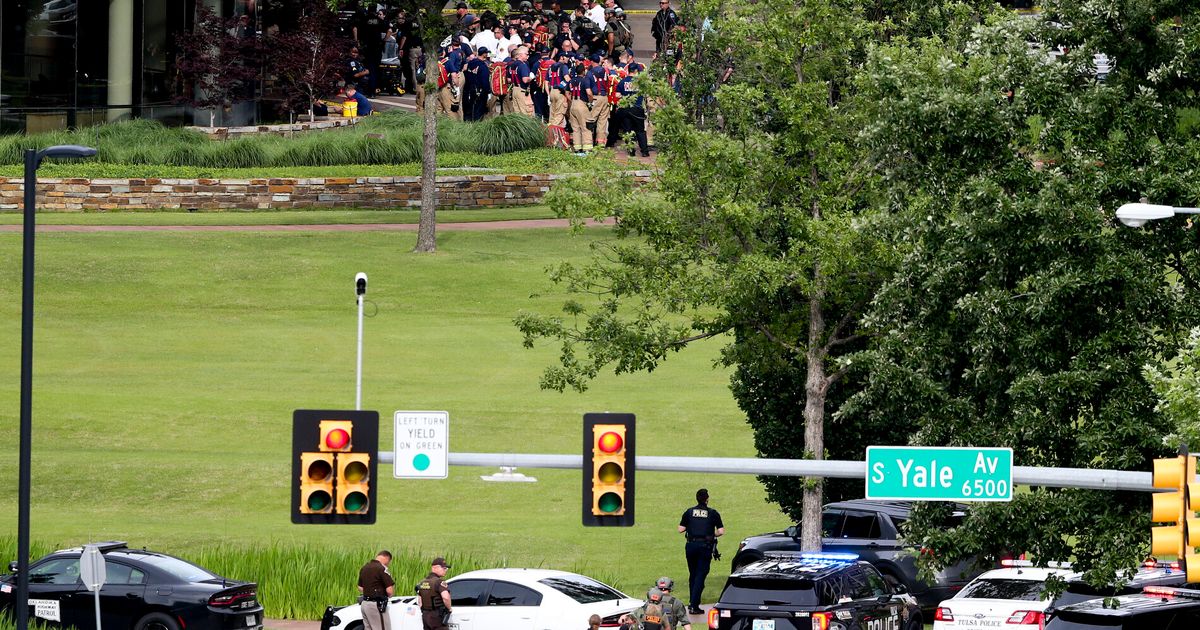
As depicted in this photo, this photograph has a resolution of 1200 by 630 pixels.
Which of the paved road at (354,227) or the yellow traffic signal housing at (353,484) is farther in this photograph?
the paved road at (354,227)

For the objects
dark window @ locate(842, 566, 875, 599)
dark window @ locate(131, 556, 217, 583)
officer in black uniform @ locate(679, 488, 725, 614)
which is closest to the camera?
dark window @ locate(842, 566, 875, 599)

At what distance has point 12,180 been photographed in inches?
1822

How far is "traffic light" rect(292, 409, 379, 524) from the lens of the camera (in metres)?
16.2

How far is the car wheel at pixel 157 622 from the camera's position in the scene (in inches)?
870

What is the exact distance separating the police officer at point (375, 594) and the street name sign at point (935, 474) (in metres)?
6.80

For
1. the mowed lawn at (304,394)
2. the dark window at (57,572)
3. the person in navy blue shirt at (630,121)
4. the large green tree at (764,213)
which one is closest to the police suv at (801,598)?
the large green tree at (764,213)

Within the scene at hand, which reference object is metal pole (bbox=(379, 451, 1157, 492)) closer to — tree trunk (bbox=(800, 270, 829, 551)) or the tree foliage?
tree trunk (bbox=(800, 270, 829, 551))

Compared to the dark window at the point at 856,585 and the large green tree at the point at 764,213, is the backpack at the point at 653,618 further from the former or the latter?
the large green tree at the point at 764,213

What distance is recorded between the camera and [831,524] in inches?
1021

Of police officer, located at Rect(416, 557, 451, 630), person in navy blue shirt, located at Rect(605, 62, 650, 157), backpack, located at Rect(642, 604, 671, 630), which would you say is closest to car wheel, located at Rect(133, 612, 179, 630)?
police officer, located at Rect(416, 557, 451, 630)

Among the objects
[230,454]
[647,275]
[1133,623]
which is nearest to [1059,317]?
[1133,623]

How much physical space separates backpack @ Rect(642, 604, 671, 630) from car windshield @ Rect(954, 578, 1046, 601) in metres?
3.74

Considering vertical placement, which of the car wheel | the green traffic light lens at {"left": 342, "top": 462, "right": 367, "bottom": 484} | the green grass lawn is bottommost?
the car wheel

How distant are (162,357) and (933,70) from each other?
20.3 m
